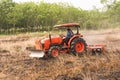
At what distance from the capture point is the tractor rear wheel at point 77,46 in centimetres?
1417

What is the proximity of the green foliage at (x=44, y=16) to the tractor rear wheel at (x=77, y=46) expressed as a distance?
99.5ft

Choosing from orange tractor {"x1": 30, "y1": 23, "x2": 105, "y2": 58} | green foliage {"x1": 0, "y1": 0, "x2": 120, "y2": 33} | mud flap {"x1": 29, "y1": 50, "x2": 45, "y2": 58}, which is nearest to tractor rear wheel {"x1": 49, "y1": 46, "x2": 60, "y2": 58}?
orange tractor {"x1": 30, "y1": 23, "x2": 105, "y2": 58}

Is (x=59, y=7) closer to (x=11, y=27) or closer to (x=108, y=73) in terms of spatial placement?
(x=11, y=27)

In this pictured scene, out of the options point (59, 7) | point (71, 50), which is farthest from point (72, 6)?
point (71, 50)

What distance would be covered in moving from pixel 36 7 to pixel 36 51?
37.2 m

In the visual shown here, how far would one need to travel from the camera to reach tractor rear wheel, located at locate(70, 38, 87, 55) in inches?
558

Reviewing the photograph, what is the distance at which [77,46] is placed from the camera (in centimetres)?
1446

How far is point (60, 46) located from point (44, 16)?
34.6 m

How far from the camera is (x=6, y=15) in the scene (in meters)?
46.4

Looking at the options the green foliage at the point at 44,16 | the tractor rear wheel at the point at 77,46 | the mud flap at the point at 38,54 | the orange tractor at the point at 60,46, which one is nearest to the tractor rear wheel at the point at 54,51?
the orange tractor at the point at 60,46

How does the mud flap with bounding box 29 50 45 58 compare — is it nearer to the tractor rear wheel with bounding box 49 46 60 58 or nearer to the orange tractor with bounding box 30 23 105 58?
the orange tractor with bounding box 30 23 105 58

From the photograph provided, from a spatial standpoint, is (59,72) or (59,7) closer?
(59,72)

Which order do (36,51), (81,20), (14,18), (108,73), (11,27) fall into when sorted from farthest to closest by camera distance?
(81,20) → (11,27) → (14,18) → (36,51) → (108,73)

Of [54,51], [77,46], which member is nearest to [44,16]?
[77,46]
